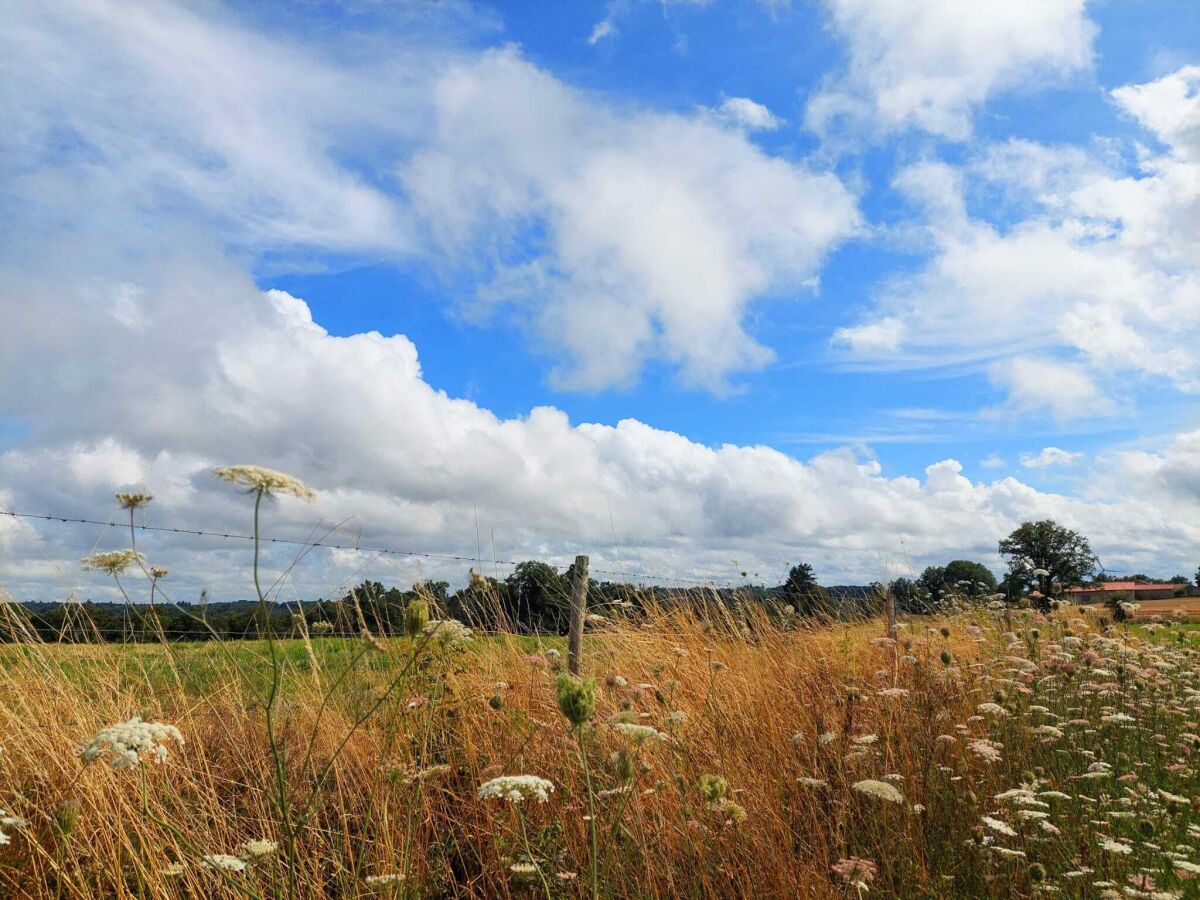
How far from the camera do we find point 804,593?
8852 millimetres

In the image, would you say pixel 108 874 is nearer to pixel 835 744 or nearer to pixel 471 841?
pixel 471 841

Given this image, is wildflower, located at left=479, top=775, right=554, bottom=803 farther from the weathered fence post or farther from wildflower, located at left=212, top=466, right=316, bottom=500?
the weathered fence post

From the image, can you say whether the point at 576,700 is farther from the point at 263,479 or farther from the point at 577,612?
the point at 577,612

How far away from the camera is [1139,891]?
2639mm

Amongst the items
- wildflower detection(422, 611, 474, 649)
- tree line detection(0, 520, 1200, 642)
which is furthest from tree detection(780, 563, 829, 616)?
wildflower detection(422, 611, 474, 649)

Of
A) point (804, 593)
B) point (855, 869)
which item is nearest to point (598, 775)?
point (855, 869)

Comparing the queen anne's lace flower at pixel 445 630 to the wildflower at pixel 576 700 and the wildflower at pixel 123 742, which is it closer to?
the wildflower at pixel 123 742

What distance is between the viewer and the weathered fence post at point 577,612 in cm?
578

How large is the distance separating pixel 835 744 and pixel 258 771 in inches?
120

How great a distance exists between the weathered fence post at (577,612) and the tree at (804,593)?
103 inches

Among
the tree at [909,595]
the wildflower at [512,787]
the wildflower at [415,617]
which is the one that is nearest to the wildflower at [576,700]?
the wildflower at [512,787]

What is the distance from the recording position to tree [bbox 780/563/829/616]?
852 centimetres

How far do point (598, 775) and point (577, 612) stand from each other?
2.22 m

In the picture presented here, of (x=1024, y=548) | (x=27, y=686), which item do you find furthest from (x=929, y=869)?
(x=1024, y=548)
